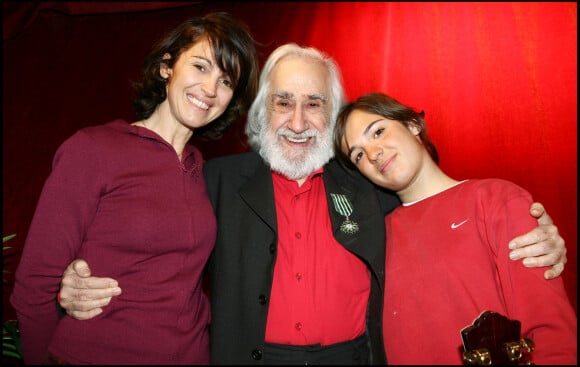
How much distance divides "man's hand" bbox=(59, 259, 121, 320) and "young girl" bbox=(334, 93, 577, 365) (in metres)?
1.28

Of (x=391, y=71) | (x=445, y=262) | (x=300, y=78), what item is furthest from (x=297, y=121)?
(x=391, y=71)

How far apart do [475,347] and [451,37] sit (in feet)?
8.73

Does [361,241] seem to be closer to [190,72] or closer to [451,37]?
[190,72]

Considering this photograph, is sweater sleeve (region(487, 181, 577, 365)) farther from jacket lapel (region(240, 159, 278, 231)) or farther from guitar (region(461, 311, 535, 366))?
jacket lapel (region(240, 159, 278, 231))

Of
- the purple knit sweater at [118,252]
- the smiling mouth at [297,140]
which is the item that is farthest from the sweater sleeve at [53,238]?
the smiling mouth at [297,140]

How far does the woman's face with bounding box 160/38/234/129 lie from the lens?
1.85 metres

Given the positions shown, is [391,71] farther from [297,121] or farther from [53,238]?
[53,238]

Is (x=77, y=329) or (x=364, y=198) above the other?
(x=364, y=198)

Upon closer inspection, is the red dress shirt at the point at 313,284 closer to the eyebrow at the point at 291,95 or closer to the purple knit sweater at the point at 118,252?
the purple knit sweater at the point at 118,252

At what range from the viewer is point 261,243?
6.09 ft

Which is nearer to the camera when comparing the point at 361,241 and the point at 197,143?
the point at 361,241

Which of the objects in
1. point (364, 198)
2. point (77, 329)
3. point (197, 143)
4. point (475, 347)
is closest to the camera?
point (475, 347)

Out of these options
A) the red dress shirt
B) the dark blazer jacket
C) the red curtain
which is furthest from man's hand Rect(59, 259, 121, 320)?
the red curtain

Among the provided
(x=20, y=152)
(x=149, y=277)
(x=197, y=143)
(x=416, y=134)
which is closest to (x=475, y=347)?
(x=149, y=277)
